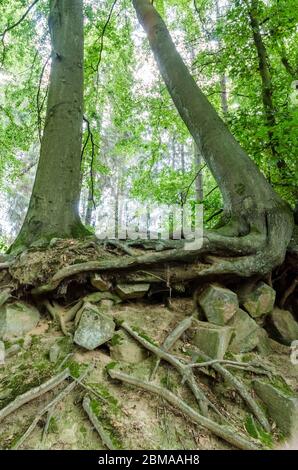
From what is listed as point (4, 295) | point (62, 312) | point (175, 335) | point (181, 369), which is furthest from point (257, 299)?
point (4, 295)

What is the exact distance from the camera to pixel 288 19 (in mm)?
5070

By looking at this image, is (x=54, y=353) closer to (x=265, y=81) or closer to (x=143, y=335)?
(x=143, y=335)

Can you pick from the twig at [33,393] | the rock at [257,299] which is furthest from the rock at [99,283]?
the rock at [257,299]

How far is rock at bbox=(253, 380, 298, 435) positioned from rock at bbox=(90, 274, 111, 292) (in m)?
1.59

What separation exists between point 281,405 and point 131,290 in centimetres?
159

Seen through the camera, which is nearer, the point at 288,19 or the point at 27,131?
the point at 288,19

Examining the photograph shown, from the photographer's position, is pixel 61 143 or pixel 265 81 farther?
pixel 265 81

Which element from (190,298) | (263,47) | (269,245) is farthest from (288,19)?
(190,298)

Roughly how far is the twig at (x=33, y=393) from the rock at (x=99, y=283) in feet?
2.87

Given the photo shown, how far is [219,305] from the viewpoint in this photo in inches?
120
